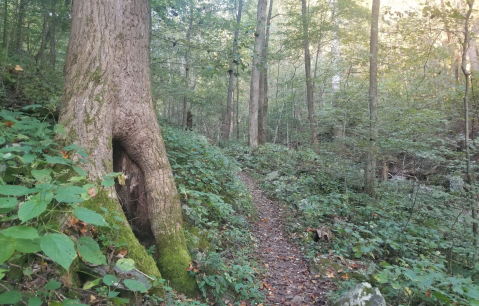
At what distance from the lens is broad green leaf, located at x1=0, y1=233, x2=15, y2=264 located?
1276mm

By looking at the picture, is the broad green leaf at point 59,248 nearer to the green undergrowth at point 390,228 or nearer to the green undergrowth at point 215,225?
the green undergrowth at point 215,225

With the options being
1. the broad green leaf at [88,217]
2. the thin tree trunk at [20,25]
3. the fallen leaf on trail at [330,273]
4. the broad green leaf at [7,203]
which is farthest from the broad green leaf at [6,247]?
the thin tree trunk at [20,25]

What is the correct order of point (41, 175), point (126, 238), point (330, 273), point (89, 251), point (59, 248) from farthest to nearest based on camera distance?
1. point (330, 273)
2. point (126, 238)
3. point (41, 175)
4. point (89, 251)
5. point (59, 248)

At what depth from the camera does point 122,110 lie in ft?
11.0

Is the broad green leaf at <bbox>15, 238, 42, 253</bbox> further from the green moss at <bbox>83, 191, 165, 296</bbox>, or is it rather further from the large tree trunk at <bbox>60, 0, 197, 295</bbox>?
the large tree trunk at <bbox>60, 0, 197, 295</bbox>

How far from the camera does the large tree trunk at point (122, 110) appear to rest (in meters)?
3.04

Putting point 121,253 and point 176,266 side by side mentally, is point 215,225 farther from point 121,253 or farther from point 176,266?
point 121,253

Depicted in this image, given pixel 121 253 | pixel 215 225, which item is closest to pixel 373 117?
pixel 215 225

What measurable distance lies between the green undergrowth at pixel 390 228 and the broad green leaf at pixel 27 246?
3.21m

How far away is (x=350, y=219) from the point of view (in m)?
6.89

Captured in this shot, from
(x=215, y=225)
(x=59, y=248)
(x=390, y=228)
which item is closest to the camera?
(x=59, y=248)

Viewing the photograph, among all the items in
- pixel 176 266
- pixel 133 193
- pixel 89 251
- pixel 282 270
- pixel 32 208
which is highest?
pixel 32 208

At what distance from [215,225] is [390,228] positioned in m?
3.61

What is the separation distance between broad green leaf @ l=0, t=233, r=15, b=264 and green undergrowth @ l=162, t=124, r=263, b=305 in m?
2.23
